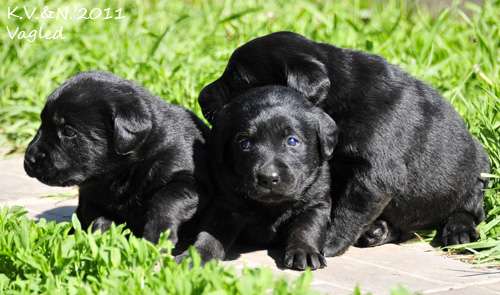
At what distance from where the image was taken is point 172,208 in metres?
4.52

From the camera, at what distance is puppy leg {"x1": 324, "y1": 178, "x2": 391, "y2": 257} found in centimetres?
462

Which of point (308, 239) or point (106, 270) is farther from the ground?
point (106, 270)

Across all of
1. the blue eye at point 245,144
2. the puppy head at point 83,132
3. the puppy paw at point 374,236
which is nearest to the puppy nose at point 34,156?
the puppy head at point 83,132

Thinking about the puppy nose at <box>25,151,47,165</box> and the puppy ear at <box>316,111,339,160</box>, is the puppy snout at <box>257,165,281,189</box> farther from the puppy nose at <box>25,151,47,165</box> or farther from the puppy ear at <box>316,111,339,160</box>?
the puppy nose at <box>25,151,47,165</box>

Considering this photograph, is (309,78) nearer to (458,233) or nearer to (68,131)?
(458,233)

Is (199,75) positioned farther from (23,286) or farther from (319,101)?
(23,286)

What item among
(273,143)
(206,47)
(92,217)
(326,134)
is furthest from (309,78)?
(206,47)

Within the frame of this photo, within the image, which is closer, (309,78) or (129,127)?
(129,127)

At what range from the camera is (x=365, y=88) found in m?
4.79

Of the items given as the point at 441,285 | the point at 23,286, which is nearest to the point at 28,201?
the point at 23,286

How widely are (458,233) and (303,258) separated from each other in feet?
3.35

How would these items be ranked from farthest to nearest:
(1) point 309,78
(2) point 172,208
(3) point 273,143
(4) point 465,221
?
1. (4) point 465,221
2. (1) point 309,78
3. (2) point 172,208
4. (3) point 273,143

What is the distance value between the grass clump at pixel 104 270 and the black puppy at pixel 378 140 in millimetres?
1099

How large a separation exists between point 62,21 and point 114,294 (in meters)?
5.37
